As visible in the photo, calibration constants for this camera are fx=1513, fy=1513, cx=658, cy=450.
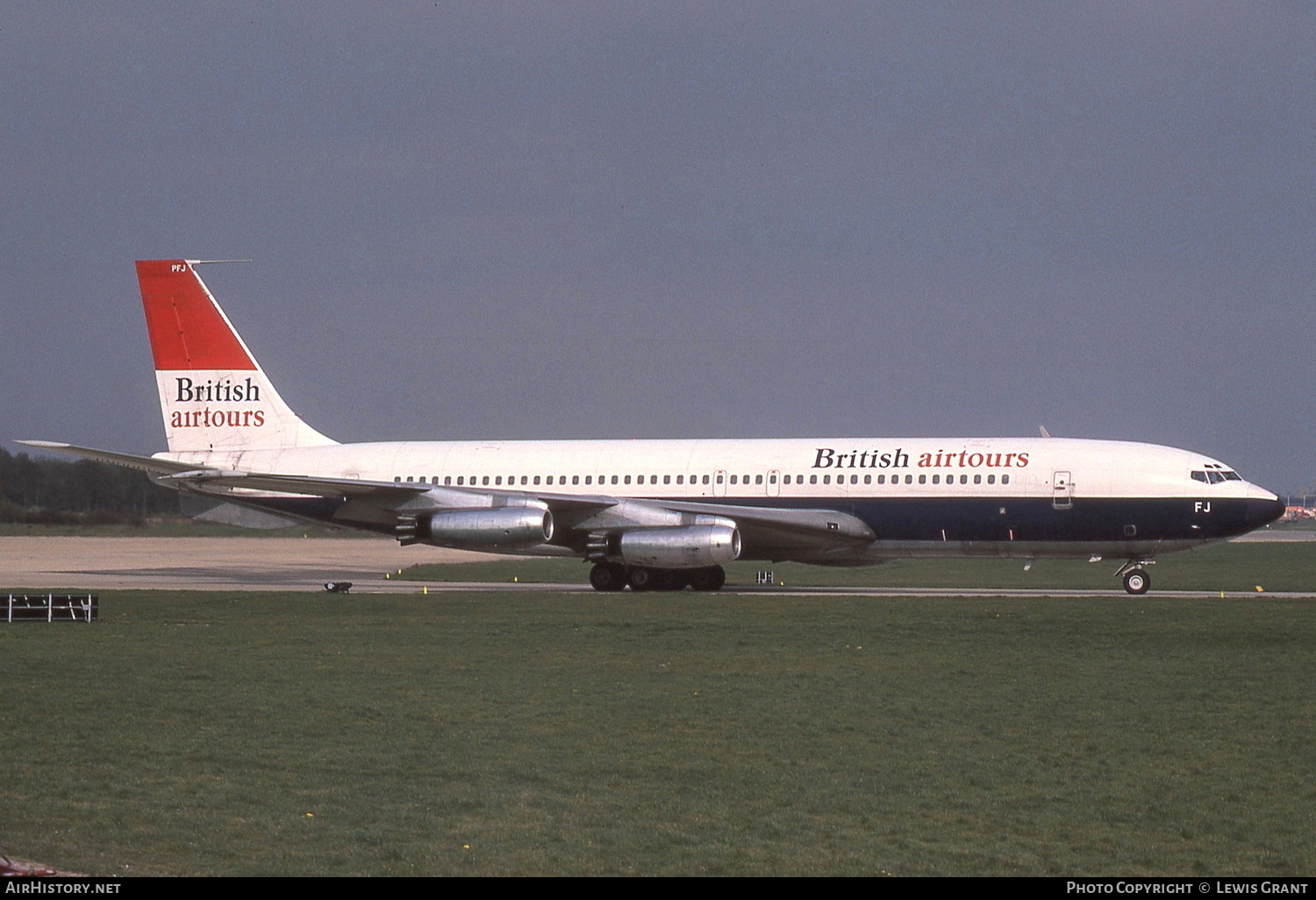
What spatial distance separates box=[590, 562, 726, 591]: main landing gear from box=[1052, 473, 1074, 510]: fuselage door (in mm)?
8032

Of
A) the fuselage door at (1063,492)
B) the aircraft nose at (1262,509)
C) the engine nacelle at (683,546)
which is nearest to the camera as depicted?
the aircraft nose at (1262,509)

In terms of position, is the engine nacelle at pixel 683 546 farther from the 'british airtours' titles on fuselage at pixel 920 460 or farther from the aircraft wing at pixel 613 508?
the 'british airtours' titles on fuselage at pixel 920 460

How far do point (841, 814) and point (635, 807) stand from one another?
1.38 meters

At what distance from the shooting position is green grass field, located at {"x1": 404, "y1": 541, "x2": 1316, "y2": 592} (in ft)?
131

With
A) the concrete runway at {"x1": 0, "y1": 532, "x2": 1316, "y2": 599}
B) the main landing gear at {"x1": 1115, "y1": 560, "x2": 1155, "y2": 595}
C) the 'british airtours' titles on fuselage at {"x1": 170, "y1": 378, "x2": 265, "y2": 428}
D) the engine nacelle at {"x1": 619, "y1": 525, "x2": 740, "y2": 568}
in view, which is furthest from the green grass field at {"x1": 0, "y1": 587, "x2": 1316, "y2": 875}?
the 'british airtours' titles on fuselage at {"x1": 170, "y1": 378, "x2": 265, "y2": 428}

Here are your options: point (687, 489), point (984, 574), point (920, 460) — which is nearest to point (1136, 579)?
point (920, 460)

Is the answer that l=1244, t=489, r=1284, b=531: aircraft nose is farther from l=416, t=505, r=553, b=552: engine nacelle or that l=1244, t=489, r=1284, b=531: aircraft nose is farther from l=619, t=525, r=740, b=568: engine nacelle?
l=416, t=505, r=553, b=552: engine nacelle

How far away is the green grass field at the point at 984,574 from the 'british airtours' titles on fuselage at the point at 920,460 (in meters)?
4.22

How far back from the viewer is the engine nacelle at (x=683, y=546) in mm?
33438

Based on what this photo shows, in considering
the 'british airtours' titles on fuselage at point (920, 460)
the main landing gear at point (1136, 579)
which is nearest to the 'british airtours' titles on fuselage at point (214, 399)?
the 'british airtours' titles on fuselage at point (920, 460)

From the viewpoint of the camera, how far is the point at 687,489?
1453 inches

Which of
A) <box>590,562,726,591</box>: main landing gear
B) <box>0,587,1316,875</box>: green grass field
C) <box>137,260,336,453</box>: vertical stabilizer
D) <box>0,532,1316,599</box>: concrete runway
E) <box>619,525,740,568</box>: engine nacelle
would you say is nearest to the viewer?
<box>0,587,1316,875</box>: green grass field

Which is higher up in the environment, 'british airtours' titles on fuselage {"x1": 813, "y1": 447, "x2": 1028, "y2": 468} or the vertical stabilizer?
the vertical stabilizer
